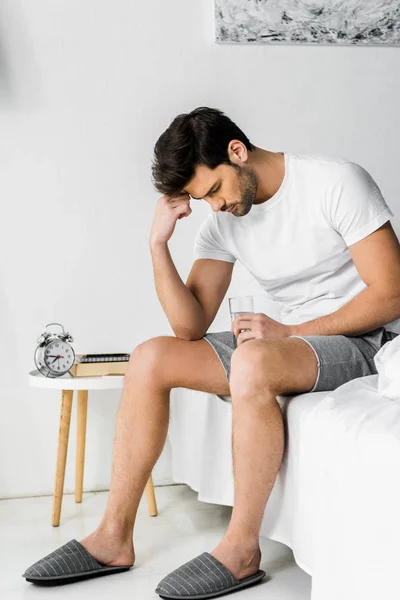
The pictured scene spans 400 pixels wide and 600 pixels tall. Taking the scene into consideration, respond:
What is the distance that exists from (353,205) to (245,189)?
26 centimetres

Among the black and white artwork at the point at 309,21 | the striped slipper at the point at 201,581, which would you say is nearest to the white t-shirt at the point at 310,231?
the striped slipper at the point at 201,581


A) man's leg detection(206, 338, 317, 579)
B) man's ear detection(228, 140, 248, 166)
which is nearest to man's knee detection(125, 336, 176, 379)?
man's leg detection(206, 338, 317, 579)

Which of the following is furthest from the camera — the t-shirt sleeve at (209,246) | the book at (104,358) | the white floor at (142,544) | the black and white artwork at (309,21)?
the black and white artwork at (309,21)

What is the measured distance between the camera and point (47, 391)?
9.05ft

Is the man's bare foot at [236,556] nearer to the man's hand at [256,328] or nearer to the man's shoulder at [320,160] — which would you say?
the man's hand at [256,328]

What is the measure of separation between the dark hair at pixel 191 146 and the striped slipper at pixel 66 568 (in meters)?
0.87

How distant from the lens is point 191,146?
6.25ft

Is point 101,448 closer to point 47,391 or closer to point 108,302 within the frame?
point 47,391

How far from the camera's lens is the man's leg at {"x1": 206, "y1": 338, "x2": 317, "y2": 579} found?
1.69 meters

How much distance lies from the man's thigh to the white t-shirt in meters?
0.25

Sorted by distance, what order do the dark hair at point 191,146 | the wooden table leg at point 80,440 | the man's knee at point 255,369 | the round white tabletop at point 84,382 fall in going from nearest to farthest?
1. the man's knee at point 255,369
2. the dark hair at point 191,146
3. the round white tabletop at point 84,382
4. the wooden table leg at point 80,440

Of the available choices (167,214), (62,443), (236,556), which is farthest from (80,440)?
(236,556)

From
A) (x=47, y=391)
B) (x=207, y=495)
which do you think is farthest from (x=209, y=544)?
(x=47, y=391)

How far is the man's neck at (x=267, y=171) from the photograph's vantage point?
2.01m
